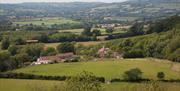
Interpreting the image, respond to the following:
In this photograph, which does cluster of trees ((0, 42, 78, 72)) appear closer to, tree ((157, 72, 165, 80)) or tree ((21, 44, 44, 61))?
tree ((21, 44, 44, 61))

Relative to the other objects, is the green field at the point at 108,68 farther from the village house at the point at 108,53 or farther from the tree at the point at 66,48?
the tree at the point at 66,48

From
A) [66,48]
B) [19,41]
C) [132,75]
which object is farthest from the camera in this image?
[19,41]

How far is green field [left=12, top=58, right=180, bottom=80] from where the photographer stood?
1781 inches

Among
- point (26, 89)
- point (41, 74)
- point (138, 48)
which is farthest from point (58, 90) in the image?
point (138, 48)

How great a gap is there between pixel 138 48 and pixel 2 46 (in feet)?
83.0

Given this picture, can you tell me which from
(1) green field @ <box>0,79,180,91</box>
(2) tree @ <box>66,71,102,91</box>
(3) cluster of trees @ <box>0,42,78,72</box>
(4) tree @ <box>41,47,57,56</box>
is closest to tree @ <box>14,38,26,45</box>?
(3) cluster of trees @ <box>0,42,78,72</box>

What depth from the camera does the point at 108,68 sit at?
161 ft

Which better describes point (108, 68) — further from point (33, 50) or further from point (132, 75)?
point (33, 50)

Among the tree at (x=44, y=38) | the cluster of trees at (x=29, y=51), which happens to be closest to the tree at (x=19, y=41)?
the cluster of trees at (x=29, y=51)

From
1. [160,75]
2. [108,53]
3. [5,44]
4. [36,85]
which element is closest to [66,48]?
[108,53]

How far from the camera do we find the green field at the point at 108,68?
45250 millimetres

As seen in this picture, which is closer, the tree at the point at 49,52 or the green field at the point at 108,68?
the green field at the point at 108,68

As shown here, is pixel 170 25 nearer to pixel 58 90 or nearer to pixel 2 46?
pixel 2 46

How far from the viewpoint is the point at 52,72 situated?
4716 cm
